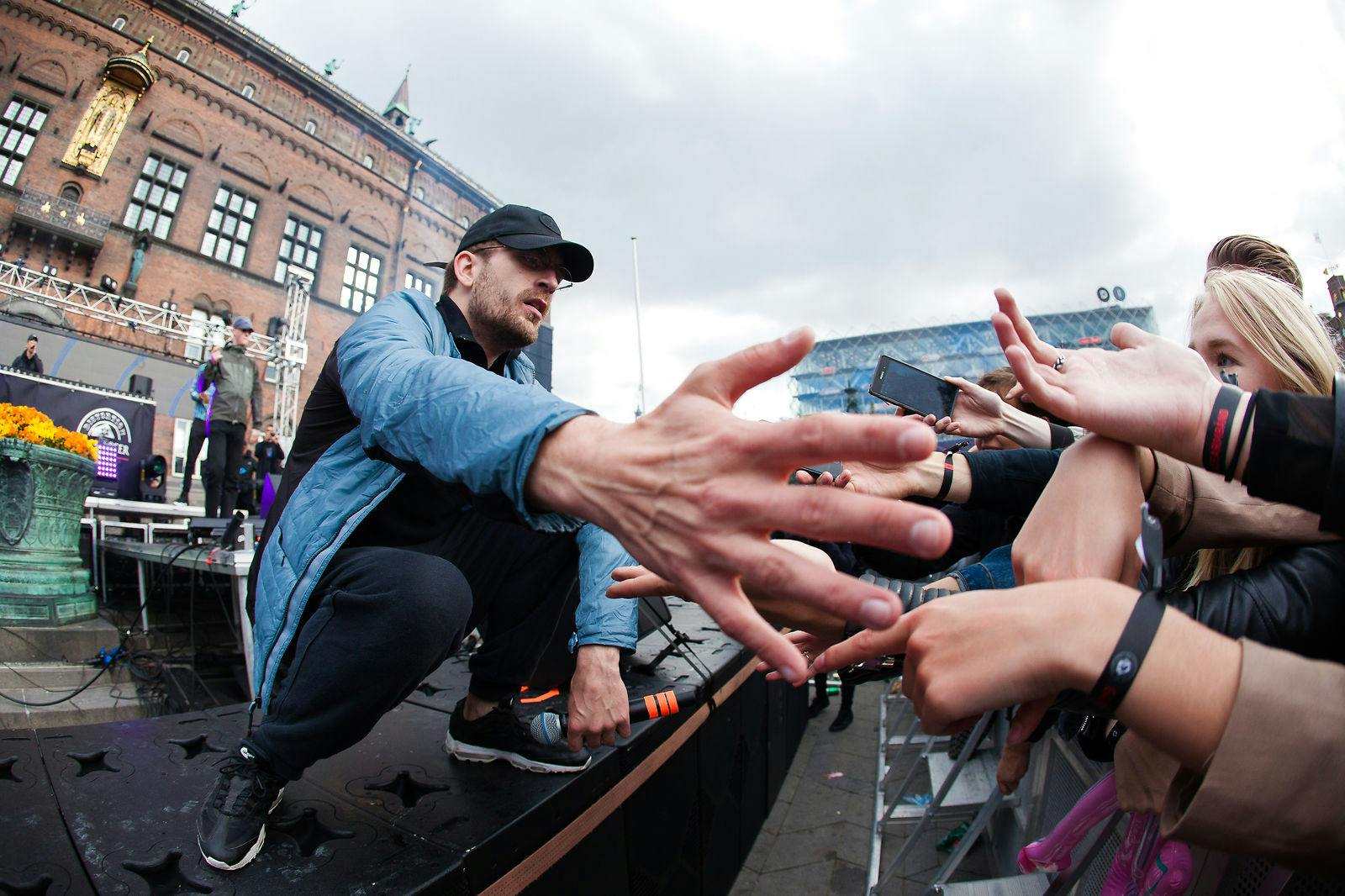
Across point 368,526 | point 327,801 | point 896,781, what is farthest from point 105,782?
point 896,781

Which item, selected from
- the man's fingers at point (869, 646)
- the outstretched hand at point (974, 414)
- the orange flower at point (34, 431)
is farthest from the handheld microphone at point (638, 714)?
the orange flower at point (34, 431)

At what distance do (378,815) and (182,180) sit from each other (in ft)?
72.9

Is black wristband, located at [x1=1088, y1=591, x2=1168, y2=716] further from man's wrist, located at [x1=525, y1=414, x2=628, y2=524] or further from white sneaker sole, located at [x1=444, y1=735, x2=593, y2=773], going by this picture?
white sneaker sole, located at [x1=444, y1=735, x2=593, y2=773]

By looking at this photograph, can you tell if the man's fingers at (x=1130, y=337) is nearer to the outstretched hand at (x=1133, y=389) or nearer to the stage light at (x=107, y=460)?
the outstretched hand at (x=1133, y=389)

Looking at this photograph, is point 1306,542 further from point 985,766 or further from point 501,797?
point 985,766

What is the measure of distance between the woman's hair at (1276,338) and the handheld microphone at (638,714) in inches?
57.6

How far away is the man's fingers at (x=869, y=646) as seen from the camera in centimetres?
81

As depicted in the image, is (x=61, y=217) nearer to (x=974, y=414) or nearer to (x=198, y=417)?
(x=198, y=417)

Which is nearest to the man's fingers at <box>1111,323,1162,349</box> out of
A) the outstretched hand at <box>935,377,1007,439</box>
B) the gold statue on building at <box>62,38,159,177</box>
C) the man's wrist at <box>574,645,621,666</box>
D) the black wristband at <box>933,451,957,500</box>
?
the black wristband at <box>933,451,957,500</box>

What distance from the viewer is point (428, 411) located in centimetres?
101

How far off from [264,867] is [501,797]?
48 cm

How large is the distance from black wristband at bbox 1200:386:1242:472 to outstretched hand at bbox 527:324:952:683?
541mm

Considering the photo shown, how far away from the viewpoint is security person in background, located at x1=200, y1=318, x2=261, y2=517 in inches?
239

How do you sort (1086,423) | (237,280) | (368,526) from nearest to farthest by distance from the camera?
(1086,423) < (368,526) < (237,280)
